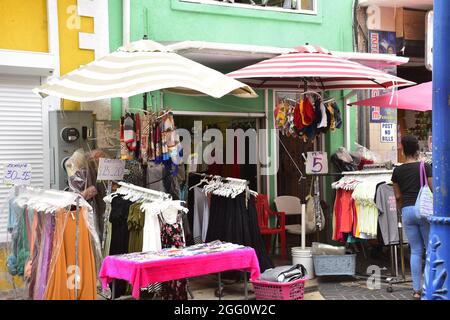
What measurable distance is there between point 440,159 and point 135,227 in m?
3.80

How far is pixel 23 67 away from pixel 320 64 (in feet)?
12.2

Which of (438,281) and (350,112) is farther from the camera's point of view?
(350,112)

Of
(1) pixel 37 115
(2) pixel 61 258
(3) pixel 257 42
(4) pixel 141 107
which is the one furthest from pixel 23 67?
(3) pixel 257 42

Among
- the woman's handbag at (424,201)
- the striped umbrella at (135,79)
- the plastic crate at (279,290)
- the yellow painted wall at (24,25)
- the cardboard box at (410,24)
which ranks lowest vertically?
the plastic crate at (279,290)

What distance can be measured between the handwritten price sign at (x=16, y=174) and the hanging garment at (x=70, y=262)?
117 centimetres

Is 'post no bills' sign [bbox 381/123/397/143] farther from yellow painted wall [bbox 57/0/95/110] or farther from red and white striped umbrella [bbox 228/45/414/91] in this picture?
yellow painted wall [bbox 57/0/95/110]

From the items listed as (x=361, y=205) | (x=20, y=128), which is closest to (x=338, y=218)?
(x=361, y=205)

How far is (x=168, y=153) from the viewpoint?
753 centimetres

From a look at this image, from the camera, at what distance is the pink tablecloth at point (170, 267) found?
18.8 feet

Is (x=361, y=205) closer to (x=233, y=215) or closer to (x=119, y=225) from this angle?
(x=233, y=215)

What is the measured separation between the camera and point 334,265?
27.1 ft

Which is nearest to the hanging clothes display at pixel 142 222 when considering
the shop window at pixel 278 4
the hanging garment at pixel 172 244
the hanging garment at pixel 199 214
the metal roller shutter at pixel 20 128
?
the hanging garment at pixel 172 244

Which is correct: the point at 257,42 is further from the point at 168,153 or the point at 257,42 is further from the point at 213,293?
the point at 213,293

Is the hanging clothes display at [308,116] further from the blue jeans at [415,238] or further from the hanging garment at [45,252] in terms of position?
the hanging garment at [45,252]
